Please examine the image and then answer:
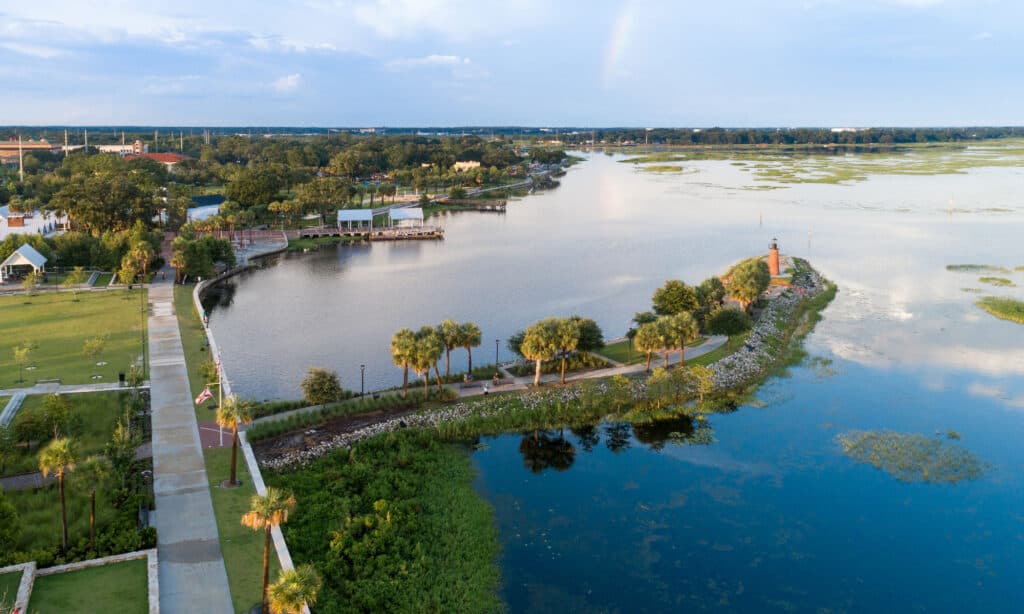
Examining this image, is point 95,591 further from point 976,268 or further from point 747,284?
point 976,268

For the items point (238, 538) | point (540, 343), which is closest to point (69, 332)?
point (540, 343)

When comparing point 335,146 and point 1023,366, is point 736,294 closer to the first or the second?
point 1023,366

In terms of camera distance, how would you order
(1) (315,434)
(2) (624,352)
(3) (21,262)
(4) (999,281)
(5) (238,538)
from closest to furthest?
1. (5) (238,538)
2. (1) (315,434)
3. (2) (624,352)
4. (3) (21,262)
5. (4) (999,281)

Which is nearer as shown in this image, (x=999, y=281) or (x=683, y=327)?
(x=683, y=327)

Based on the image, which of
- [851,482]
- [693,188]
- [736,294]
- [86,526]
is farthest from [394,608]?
[693,188]

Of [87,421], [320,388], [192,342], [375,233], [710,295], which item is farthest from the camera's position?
[375,233]

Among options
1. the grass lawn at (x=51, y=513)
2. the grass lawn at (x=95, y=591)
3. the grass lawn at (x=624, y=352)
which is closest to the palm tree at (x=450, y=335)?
the grass lawn at (x=624, y=352)
